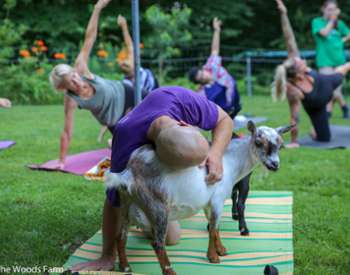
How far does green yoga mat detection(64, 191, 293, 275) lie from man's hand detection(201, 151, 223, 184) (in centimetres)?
51

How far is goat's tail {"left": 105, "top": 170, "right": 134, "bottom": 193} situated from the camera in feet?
8.41

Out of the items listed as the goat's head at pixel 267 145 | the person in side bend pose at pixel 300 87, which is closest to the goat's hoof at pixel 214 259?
the goat's head at pixel 267 145

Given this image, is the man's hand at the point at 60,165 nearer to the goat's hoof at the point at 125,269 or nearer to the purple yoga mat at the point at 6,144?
the purple yoga mat at the point at 6,144

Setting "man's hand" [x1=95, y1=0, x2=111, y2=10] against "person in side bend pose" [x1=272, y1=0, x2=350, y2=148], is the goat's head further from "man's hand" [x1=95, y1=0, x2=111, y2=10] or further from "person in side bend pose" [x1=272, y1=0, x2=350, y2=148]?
"person in side bend pose" [x1=272, y1=0, x2=350, y2=148]

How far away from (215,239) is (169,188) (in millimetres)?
558

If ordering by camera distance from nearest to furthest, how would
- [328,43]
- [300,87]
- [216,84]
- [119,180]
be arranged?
[119,180] < [300,87] < [216,84] < [328,43]

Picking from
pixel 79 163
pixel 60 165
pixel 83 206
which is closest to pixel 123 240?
pixel 83 206

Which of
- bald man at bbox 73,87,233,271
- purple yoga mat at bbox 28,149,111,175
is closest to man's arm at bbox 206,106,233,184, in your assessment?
bald man at bbox 73,87,233,271

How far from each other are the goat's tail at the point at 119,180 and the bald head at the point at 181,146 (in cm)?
25

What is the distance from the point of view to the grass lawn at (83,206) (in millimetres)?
3031

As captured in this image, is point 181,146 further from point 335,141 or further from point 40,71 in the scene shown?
point 40,71

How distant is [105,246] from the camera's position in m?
2.89

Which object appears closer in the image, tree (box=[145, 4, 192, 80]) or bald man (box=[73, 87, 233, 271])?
bald man (box=[73, 87, 233, 271])

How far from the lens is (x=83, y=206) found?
13.3 feet
